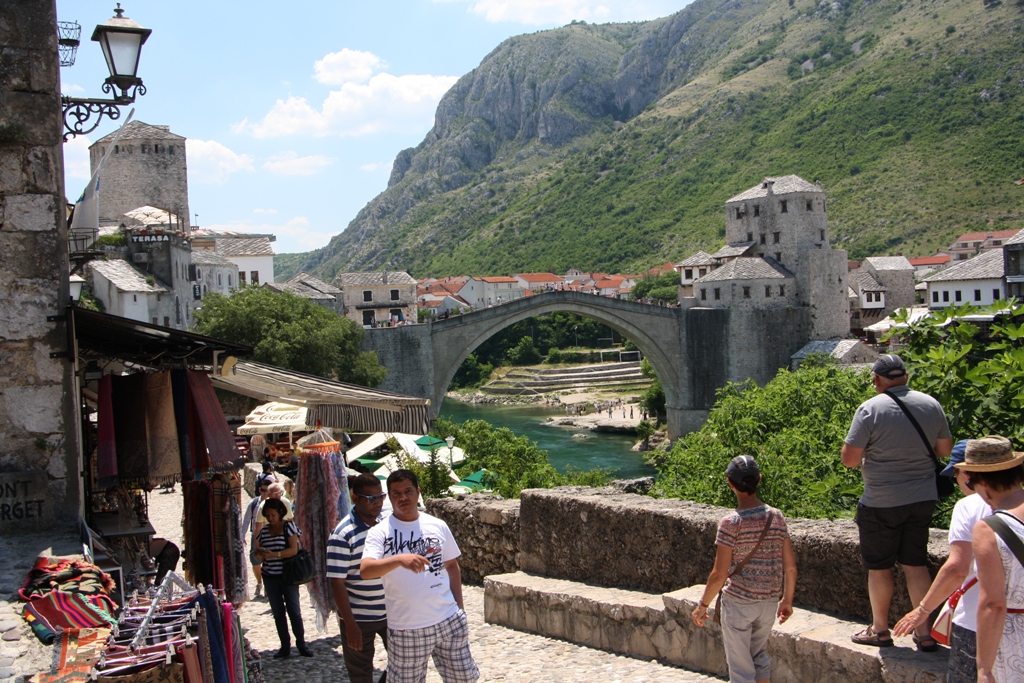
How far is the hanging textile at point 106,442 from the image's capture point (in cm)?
473

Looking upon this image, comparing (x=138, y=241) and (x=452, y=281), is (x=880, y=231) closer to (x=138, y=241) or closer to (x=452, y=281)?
(x=452, y=281)

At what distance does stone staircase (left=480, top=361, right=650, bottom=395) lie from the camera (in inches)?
2349

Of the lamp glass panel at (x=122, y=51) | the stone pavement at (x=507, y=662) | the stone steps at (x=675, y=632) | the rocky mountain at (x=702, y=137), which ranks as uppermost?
the rocky mountain at (x=702, y=137)

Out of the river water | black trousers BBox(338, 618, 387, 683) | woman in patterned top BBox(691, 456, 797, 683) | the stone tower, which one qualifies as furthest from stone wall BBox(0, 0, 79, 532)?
the stone tower

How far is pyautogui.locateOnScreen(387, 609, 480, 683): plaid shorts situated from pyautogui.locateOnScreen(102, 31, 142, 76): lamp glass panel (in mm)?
3019

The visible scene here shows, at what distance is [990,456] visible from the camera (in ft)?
9.78

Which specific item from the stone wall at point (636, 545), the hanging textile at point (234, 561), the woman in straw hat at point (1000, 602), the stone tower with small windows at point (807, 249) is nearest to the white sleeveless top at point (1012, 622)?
the woman in straw hat at point (1000, 602)

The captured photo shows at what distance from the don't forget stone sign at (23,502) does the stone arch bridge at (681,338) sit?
30.7m

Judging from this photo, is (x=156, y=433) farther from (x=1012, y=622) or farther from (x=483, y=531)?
(x=1012, y=622)

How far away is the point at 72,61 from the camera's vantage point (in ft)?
15.7

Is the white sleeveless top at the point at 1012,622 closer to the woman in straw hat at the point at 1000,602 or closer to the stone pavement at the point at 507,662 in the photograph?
the woman in straw hat at the point at 1000,602

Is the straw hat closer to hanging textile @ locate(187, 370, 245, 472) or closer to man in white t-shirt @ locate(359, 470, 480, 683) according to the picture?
man in white t-shirt @ locate(359, 470, 480, 683)

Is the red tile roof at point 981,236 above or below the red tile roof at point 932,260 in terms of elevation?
above

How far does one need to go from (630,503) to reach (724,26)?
119 metres
